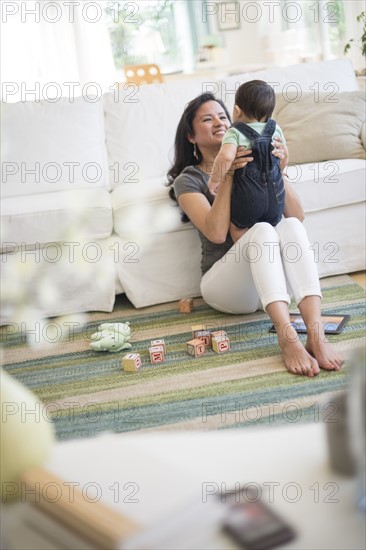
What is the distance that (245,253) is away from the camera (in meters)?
2.63

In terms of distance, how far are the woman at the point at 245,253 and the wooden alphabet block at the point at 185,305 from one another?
0.13 m

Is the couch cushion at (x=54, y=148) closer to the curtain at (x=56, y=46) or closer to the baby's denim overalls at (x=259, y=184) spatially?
the baby's denim overalls at (x=259, y=184)

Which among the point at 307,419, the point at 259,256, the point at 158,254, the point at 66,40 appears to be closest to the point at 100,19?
the point at 66,40

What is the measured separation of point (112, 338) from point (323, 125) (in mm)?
1453

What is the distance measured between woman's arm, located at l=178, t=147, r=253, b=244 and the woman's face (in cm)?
22

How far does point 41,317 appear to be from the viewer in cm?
64

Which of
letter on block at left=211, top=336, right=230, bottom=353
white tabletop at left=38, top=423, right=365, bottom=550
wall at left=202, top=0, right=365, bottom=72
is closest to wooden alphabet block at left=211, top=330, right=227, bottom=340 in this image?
letter on block at left=211, top=336, right=230, bottom=353

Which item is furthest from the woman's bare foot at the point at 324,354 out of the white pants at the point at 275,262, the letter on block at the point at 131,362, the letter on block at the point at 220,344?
the letter on block at the point at 131,362

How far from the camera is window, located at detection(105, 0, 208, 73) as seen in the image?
7.96 meters

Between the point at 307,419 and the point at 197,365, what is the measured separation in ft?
2.03

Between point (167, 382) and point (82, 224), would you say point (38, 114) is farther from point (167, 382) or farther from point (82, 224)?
point (82, 224)

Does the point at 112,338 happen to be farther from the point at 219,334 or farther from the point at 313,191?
the point at 313,191

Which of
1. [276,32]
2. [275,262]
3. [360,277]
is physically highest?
[276,32]

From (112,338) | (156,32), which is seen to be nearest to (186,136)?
(112,338)
